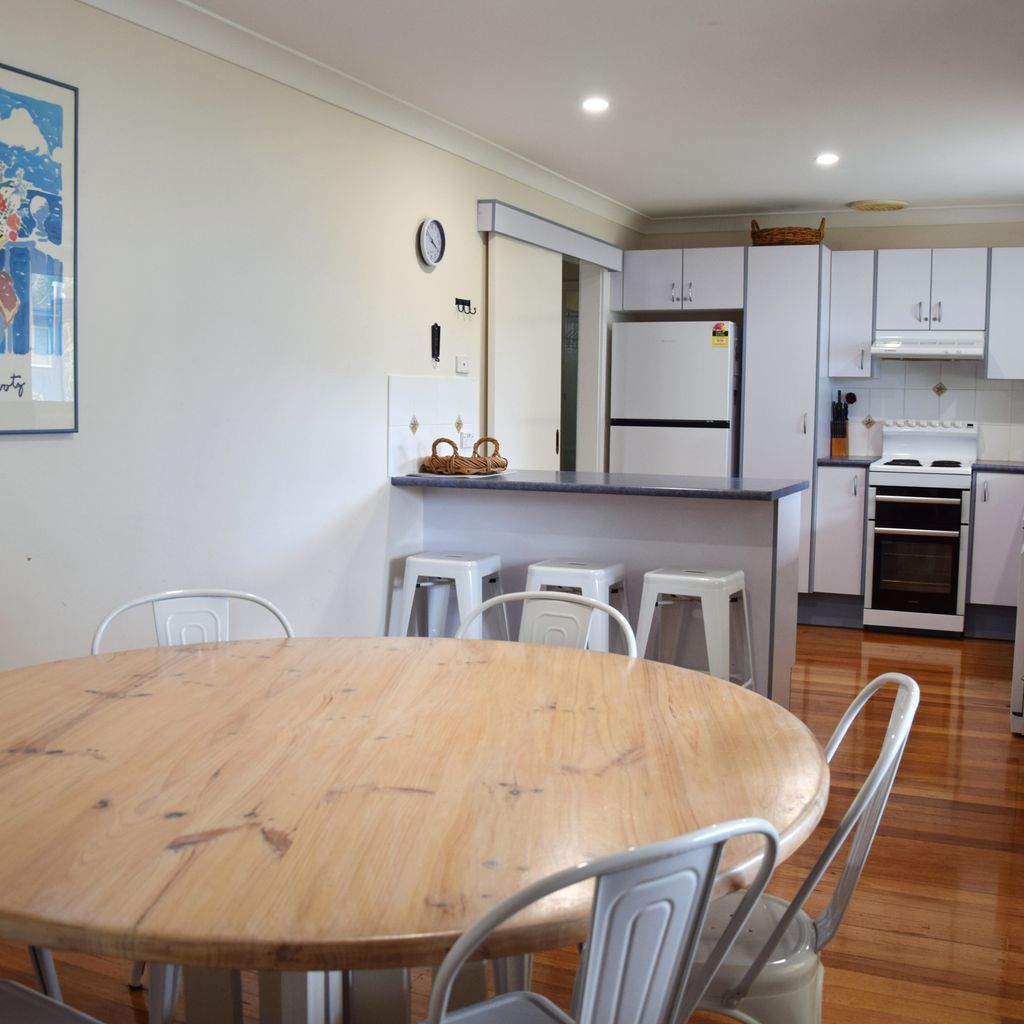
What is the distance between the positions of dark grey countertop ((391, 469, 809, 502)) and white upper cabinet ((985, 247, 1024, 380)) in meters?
2.60

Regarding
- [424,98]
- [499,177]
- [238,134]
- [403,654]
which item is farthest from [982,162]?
[403,654]

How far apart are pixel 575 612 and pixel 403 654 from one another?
2.03ft

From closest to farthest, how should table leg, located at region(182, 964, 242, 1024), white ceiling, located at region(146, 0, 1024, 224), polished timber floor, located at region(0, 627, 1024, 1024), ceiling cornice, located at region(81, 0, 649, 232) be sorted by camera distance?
table leg, located at region(182, 964, 242, 1024)
polished timber floor, located at region(0, 627, 1024, 1024)
ceiling cornice, located at region(81, 0, 649, 232)
white ceiling, located at region(146, 0, 1024, 224)

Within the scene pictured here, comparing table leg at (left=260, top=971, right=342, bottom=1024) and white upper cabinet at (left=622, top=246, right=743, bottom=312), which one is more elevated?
white upper cabinet at (left=622, top=246, right=743, bottom=312)

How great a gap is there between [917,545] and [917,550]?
29 mm

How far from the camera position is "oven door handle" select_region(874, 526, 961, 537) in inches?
239

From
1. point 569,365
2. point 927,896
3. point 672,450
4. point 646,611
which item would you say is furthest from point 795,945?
point 569,365

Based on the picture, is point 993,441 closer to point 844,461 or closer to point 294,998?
point 844,461

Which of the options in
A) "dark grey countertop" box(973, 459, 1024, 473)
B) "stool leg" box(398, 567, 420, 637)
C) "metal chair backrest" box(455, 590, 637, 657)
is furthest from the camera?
"dark grey countertop" box(973, 459, 1024, 473)

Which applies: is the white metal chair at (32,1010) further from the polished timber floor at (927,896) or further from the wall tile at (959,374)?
the wall tile at (959,374)

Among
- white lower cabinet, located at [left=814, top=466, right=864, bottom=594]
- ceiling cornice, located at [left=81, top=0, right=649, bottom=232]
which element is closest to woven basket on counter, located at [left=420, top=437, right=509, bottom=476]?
ceiling cornice, located at [left=81, top=0, right=649, bottom=232]

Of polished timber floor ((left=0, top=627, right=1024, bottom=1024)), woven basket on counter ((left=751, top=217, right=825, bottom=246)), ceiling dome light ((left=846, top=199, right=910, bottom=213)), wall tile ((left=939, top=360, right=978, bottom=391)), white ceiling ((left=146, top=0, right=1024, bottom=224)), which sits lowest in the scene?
polished timber floor ((left=0, top=627, right=1024, bottom=1024))

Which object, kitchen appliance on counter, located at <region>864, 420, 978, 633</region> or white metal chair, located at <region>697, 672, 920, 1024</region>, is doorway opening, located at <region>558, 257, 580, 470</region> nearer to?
kitchen appliance on counter, located at <region>864, 420, 978, 633</region>

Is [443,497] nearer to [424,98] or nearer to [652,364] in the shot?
[424,98]
